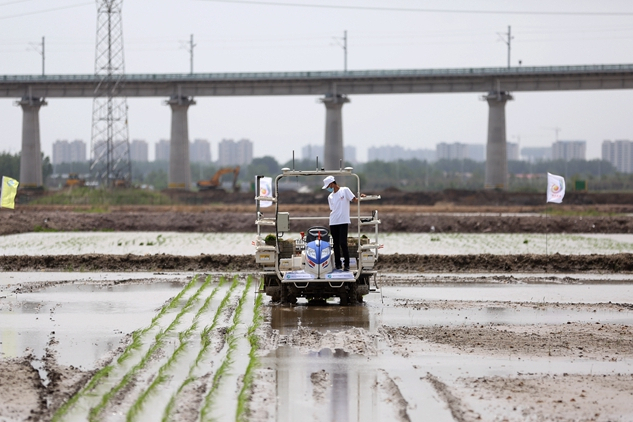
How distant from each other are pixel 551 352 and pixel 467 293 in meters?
7.20

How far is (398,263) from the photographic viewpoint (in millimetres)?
26172

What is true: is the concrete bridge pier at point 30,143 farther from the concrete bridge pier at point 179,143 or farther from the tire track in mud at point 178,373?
the tire track in mud at point 178,373

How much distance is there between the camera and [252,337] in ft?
44.9

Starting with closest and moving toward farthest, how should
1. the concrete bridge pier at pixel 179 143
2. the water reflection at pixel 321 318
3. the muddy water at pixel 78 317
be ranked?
the muddy water at pixel 78 317 < the water reflection at pixel 321 318 < the concrete bridge pier at pixel 179 143

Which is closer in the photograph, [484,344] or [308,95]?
[484,344]

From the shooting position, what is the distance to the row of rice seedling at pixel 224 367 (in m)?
9.42

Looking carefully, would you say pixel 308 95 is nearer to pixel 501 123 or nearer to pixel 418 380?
pixel 501 123

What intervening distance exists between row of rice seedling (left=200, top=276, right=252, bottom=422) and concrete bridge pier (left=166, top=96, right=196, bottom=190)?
6817 cm

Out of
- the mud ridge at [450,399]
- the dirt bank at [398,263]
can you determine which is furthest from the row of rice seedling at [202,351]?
the dirt bank at [398,263]

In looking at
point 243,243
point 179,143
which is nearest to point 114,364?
point 243,243

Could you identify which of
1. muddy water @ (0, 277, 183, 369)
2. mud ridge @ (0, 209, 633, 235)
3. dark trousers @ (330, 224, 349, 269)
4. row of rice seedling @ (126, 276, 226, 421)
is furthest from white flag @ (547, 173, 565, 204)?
row of rice seedling @ (126, 276, 226, 421)

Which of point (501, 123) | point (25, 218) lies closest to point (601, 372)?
point (25, 218)

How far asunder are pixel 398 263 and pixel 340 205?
9.83 m

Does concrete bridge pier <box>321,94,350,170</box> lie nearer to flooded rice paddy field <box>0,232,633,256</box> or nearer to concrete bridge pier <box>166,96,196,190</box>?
concrete bridge pier <box>166,96,196,190</box>
